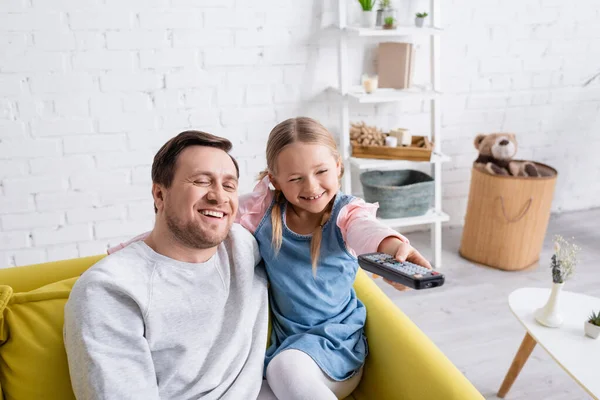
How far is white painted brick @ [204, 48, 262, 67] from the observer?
281 cm

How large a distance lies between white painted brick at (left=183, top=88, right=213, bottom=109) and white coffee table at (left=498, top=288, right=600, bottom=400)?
1.63 metres

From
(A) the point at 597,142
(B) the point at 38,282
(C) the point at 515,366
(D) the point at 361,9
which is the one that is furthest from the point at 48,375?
(A) the point at 597,142

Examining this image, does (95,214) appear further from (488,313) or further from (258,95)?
(488,313)

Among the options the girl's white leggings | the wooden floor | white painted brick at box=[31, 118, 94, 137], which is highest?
white painted brick at box=[31, 118, 94, 137]

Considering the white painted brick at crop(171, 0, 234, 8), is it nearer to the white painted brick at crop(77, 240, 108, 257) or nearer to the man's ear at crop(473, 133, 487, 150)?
the white painted brick at crop(77, 240, 108, 257)

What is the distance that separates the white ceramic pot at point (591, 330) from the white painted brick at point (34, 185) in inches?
86.7

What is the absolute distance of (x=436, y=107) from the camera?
2.96m

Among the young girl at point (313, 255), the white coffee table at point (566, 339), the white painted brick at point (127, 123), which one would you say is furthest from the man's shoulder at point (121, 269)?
the white painted brick at point (127, 123)

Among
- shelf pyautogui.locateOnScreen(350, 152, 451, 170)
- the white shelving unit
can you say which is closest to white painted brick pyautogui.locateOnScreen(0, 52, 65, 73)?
the white shelving unit

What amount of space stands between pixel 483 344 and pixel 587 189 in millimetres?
1841

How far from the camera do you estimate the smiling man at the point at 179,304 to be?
112 centimetres

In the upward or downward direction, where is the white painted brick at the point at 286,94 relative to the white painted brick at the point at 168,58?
downward

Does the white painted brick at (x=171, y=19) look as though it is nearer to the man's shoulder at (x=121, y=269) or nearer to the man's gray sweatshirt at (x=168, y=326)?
the man's gray sweatshirt at (x=168, y=326)

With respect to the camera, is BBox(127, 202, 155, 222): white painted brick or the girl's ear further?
BBox(127, 202, 155, 222): white painted brick
